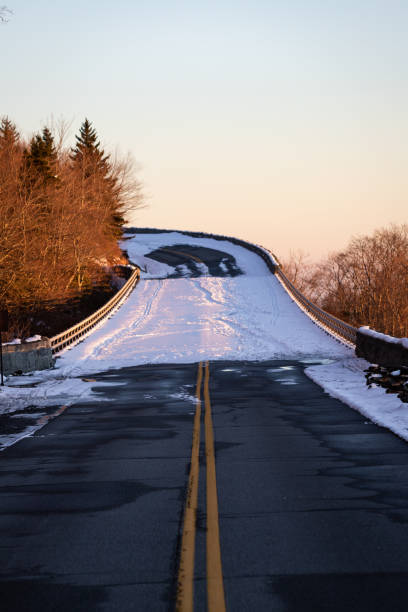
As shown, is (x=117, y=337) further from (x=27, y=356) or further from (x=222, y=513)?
(x=222, y=513)

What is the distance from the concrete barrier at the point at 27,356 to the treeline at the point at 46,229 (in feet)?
31.6

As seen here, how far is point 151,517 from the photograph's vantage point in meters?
7.34

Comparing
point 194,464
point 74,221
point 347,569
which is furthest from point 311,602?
point 74,221

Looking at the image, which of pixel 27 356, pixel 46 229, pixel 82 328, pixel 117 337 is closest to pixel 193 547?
pixel 27 356

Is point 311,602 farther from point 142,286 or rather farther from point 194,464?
point 142,286

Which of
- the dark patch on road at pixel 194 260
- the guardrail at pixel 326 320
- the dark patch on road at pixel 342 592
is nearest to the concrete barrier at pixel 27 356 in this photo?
the guardrail at pixel 326 320

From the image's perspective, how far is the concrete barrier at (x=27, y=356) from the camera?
2405cm

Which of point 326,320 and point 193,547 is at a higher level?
point 326,320

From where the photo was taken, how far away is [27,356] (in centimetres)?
2484

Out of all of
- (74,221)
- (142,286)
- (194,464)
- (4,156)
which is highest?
(4,156)

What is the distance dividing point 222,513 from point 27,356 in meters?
18.6

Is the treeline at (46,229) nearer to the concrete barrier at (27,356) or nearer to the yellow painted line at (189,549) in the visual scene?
the concrete barrier at (27,356)

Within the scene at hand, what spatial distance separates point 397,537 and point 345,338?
25.5 meters

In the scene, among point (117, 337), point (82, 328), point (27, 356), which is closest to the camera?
point (27, 356)
